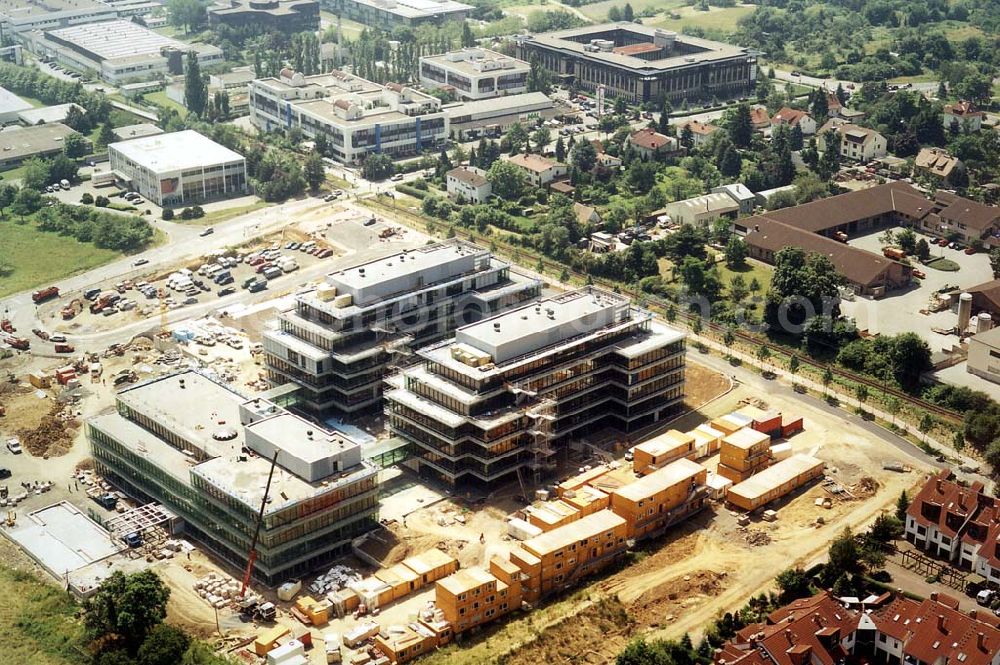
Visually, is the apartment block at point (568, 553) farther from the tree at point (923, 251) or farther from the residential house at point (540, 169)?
the residential house at point (540, 169)

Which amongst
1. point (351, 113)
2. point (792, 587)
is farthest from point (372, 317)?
point (351, 113)

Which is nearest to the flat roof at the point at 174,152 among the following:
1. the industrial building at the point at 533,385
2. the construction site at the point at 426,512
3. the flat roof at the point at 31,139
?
the flat roof at the point at 31,139

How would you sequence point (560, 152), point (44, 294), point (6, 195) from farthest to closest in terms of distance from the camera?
point (560, 152)
point (6, 195)
point (44, 294)

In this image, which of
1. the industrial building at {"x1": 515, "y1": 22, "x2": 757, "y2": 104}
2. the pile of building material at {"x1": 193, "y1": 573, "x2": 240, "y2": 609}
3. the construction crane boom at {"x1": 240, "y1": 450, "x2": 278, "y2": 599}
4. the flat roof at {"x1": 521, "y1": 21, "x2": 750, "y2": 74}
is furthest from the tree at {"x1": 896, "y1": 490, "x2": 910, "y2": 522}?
the flat roof at {"x1": 521, "y1": 21, "x2": 750, "y2": 74}

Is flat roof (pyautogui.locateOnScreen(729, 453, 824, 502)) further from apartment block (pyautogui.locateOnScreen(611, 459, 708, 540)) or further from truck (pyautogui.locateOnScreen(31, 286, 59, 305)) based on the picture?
truck (pyautogui.locateOnScreen(31, 286, 59, 305))

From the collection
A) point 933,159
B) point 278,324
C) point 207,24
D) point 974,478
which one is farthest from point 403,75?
point 974,478

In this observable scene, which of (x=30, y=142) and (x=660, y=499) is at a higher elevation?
(x=660, y=499)

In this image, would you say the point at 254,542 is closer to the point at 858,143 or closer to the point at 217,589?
the point at 217,589
